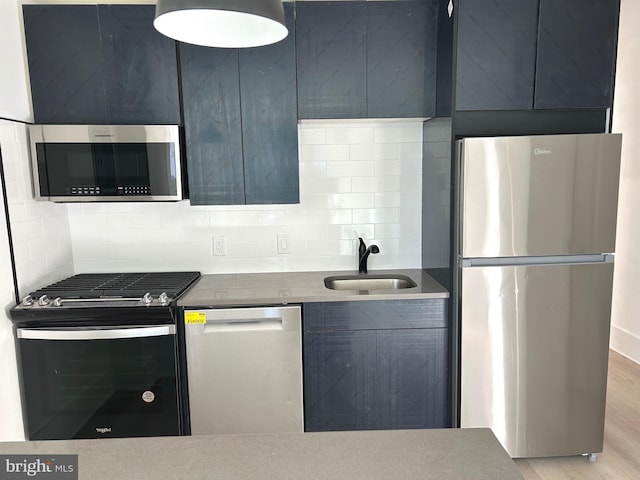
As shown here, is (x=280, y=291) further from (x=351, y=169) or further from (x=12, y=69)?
(x=12, y=69)

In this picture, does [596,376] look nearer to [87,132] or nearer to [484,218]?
[484,218]

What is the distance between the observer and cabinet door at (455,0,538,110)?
214 centimetres

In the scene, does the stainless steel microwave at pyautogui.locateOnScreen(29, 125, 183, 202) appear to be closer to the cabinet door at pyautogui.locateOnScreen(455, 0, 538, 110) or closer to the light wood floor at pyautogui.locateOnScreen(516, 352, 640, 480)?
the cabinet door at pyautogui.locateOnScreen(455, 0, 538, 110)

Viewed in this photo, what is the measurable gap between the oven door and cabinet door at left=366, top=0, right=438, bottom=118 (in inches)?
65.2

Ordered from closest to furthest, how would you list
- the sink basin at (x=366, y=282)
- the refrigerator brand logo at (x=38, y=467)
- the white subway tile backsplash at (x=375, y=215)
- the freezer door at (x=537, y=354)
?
the refrigerator brand logo at (x=38, y=467)
the freezer door at (x=537, y=354)
the sink basin at (x=366, y=282)
the white subway tile backsplash at (x=375, y=215)

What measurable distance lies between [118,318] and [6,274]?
592 mm

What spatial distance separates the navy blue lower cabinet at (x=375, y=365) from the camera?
230 cm

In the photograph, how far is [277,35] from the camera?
1296 millimetres

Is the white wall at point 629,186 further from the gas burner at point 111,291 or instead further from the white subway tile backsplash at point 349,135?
the gas burner at point 111,291

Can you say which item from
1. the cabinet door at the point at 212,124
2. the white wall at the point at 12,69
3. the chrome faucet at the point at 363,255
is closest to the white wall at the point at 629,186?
the chrome faucet at the point at 363,255

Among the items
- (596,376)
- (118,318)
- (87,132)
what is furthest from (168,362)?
(596,376)

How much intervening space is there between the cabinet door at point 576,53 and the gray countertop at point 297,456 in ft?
6.18

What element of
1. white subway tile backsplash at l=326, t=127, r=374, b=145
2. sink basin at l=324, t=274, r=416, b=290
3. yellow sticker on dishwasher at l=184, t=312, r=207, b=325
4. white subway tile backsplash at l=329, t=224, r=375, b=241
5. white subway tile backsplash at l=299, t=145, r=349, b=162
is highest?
white subway tile backsplash at l=326, t=127, r=374, b=145

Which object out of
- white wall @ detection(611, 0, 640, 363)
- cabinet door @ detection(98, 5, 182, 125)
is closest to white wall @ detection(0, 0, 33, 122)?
cabinet door @ detection(98, 5, 182, 125)
